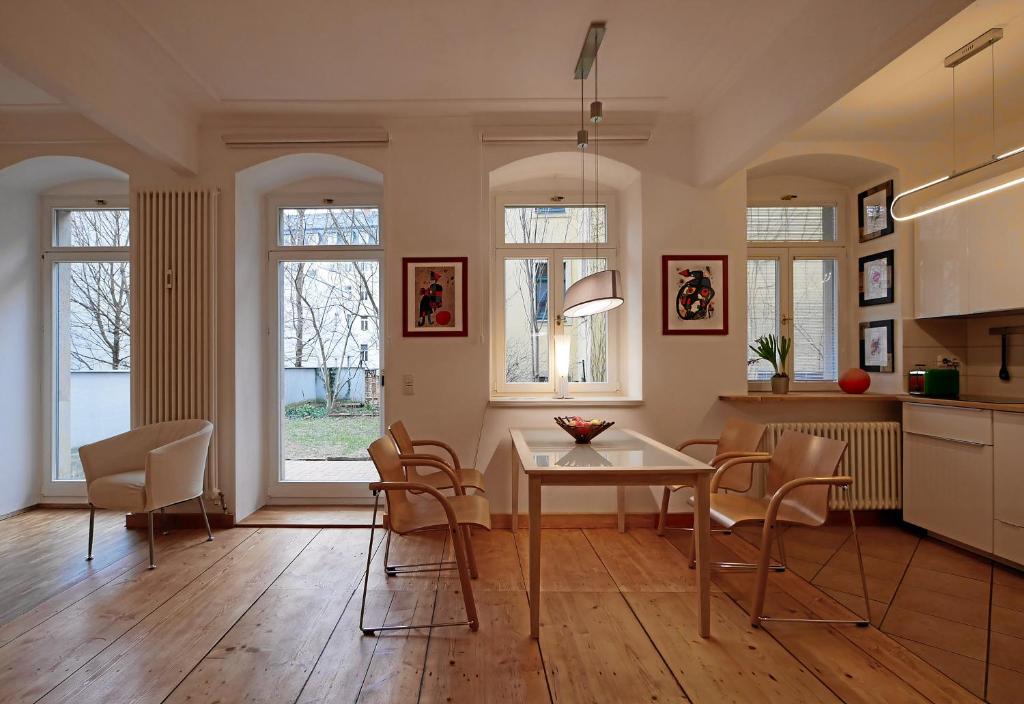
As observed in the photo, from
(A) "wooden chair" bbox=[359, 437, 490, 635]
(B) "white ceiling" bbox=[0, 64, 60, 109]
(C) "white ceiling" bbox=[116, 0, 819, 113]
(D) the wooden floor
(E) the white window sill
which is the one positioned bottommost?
(D) the wooden floor

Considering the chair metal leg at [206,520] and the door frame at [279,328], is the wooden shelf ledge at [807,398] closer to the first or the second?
the door frame at [279,328]

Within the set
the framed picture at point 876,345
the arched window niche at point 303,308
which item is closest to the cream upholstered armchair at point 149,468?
the arched window niche at point 303,308

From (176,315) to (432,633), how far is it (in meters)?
3.06

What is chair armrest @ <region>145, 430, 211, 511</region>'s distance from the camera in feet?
11.3

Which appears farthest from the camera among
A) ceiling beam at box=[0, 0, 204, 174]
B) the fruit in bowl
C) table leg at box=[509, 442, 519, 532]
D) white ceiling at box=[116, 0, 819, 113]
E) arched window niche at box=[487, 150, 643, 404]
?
arched window niche at box=[487, 150, 643, 404]

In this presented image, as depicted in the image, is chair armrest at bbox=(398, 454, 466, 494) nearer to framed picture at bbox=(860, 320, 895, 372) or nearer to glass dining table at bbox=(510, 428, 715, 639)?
glass dining table at bbox=(510, 428, 715, 639)

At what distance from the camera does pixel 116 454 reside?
3.83 meters

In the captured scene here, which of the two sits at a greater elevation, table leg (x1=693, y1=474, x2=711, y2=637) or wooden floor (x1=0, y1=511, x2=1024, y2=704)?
table leg (x1=693, y1=474, x2=711, y2=637)

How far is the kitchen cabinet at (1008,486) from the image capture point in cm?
316

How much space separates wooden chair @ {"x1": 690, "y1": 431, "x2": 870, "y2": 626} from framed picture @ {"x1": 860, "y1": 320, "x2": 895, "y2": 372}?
1822 mm

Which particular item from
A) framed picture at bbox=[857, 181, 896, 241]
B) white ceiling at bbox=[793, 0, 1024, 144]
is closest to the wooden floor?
framed picture at bbox=[857, 181, 896, 241]

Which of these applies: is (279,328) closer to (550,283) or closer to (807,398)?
(550,283)

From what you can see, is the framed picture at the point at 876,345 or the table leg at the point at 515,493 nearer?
the table leg at the point at 515,493

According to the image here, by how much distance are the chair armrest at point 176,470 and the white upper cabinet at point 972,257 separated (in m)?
5.07
